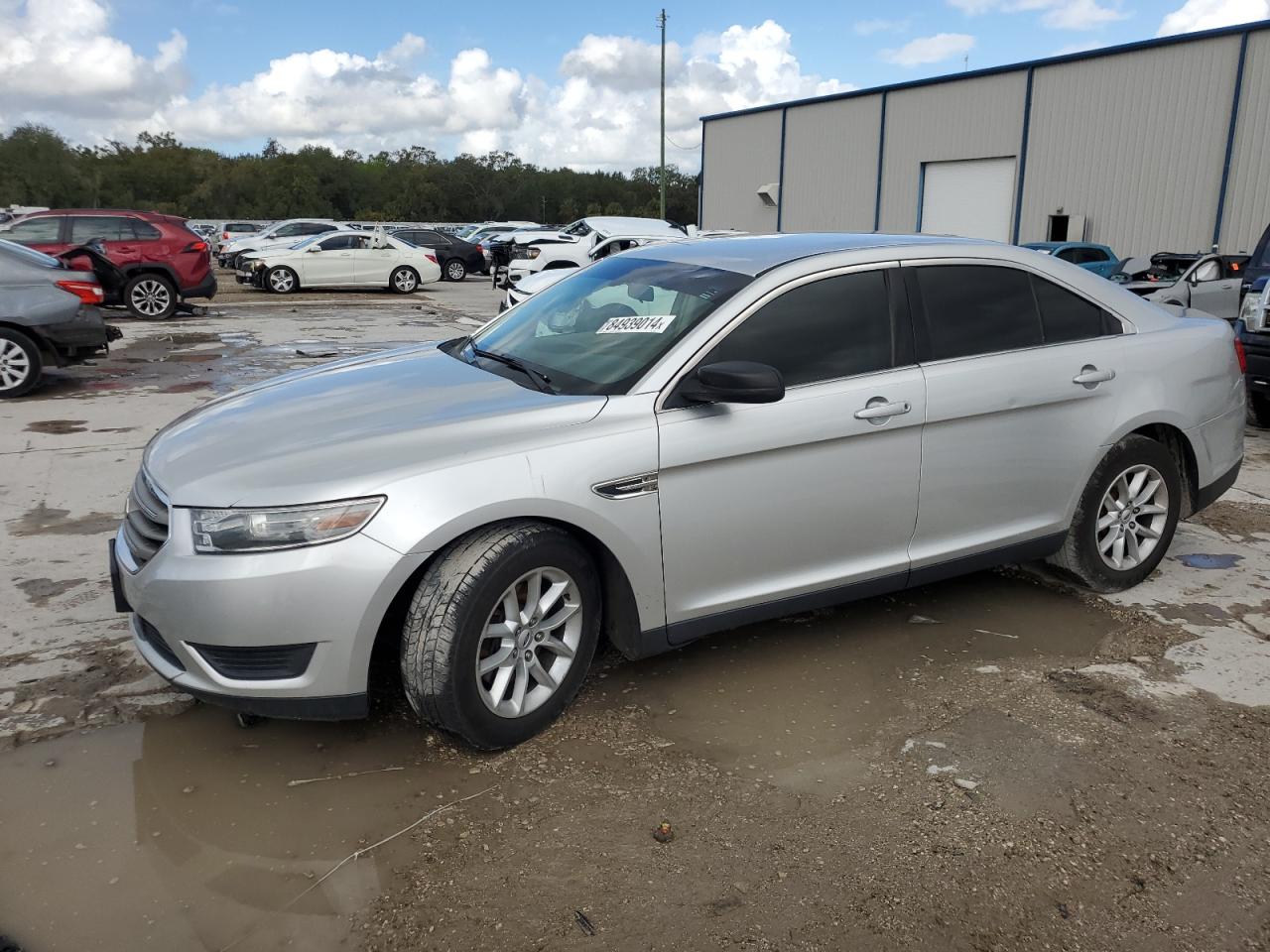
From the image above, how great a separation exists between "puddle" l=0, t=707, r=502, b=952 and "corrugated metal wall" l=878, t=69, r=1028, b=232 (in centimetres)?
2734

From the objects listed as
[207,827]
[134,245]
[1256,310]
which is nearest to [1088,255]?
[1256,310]

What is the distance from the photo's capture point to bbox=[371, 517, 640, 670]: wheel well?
3.13 m

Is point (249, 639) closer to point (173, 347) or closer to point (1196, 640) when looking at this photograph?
point (1196, 640)

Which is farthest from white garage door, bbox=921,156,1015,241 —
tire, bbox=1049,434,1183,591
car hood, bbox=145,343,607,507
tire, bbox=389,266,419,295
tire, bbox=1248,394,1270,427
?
car hood, bbox=145,343,607,507

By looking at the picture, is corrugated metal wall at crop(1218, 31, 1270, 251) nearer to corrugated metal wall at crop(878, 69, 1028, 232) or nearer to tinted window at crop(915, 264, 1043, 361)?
corrugated metal wall at crop(878, 69, 1028, 232)

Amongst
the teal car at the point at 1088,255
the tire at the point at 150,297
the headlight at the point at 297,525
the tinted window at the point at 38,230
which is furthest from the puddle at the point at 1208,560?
the tinted window at the point at 38,230

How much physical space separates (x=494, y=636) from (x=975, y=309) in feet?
7.86

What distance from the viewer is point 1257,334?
8320 mm

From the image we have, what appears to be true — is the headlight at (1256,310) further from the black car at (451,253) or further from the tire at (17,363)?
the black car at (451,253)

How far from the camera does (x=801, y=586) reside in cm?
373

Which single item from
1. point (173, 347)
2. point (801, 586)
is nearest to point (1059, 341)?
point (801, 586)

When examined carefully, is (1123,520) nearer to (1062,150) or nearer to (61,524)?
(61,524)

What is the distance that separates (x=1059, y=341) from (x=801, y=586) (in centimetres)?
166

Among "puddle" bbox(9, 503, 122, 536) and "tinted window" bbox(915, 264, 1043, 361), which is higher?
"tinted window" bbox(915, 264, 1043, 361)
